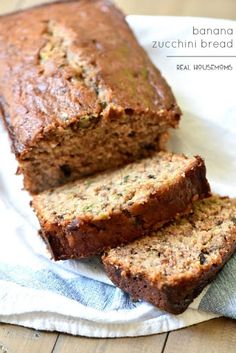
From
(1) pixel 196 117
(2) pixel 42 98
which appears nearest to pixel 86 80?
(2) pixel 42 98

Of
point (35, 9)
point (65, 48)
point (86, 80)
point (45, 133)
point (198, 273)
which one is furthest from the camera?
point (35, 9)

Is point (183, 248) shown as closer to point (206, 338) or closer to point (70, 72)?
point (206, 338)

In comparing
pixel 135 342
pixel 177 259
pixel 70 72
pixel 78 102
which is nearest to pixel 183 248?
pixel 177 259

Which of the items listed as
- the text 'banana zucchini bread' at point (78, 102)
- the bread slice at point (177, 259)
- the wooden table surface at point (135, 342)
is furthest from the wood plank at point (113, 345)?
the text 'banana zucchini bread' at point (78, 102)

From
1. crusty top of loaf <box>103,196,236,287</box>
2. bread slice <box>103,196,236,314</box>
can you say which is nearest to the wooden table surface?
bread slice <box>103,196,236,314</box>

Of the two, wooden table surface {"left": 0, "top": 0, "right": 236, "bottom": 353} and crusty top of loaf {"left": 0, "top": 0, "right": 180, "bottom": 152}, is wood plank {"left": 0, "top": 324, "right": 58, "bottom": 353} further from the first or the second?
crusty top of loaf {"left": 0, "top": 0, "right": 180, "bottom": 152}

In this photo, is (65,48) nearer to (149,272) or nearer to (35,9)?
(35,9)
